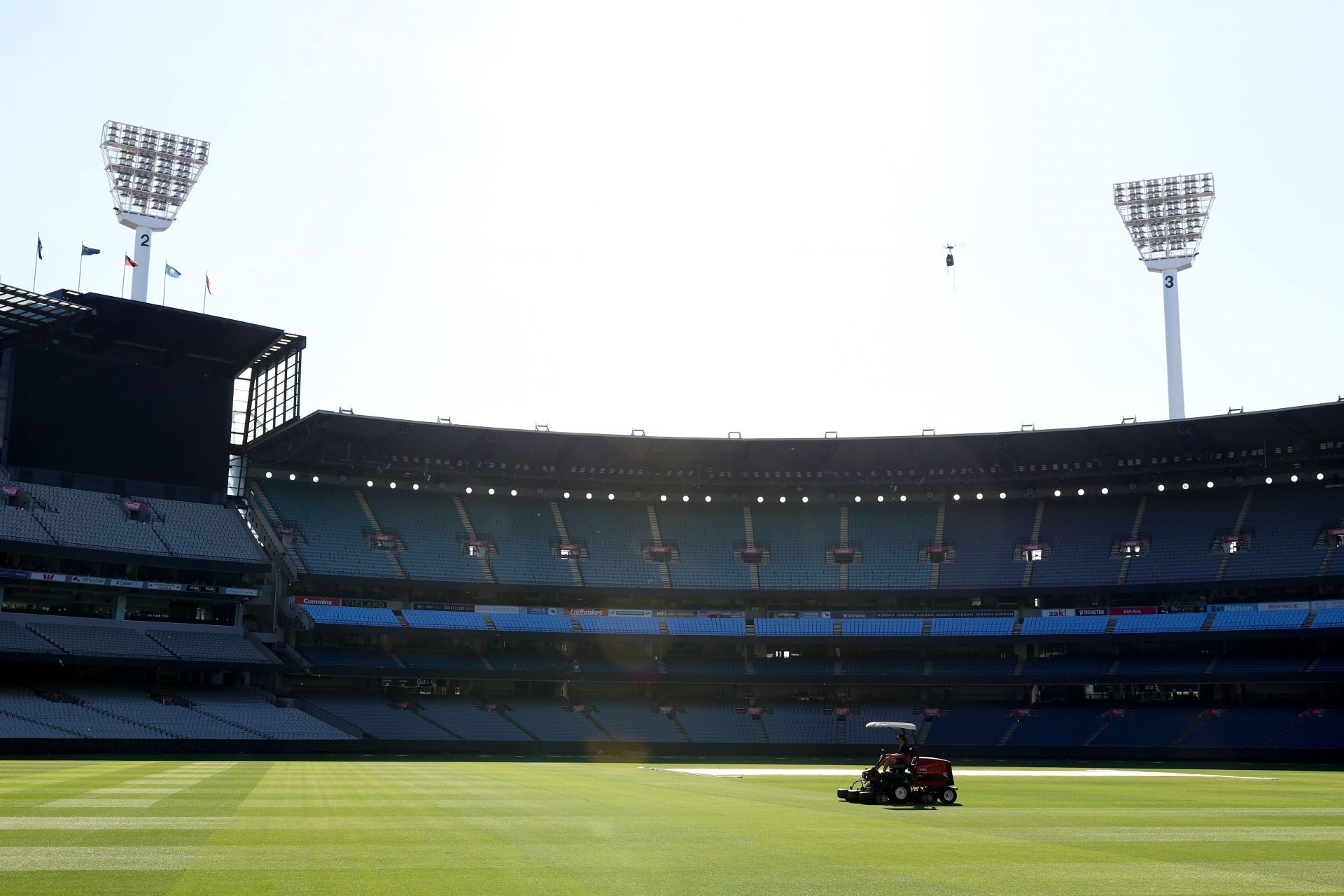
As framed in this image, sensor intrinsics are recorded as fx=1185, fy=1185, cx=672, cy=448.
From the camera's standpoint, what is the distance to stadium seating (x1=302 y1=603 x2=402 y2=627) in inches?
2997

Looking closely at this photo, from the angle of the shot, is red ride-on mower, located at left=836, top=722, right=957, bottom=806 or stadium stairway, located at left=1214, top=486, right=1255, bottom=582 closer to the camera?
red ride-on mower, located at left=836, top=722, right=957, bottom=806

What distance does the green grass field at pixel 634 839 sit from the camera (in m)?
16.4

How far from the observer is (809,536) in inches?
3445

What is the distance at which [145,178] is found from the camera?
7675 cm

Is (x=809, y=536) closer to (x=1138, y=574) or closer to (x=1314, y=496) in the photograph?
(x=1138, y=574)

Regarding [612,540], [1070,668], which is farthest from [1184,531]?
[612,540]

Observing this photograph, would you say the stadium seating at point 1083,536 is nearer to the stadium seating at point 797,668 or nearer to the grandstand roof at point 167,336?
the stadium seating at point 797,668

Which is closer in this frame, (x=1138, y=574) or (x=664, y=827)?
(x=664, y=827)

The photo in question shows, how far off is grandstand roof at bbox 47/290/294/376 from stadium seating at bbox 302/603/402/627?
666 inches

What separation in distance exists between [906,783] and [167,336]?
6050 centimetres

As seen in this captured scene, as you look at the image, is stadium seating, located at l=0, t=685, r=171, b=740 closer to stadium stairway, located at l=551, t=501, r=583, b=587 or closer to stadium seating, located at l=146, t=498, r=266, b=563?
stadium seating, located at l=146, t=498, r=266, b=563

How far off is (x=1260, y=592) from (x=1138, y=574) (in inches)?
286

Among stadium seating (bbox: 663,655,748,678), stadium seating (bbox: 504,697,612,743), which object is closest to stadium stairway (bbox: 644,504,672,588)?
stadium seating (bbox: 663,655,748,678)

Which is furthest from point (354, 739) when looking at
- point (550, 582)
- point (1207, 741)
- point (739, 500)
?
point (1207, 741)
